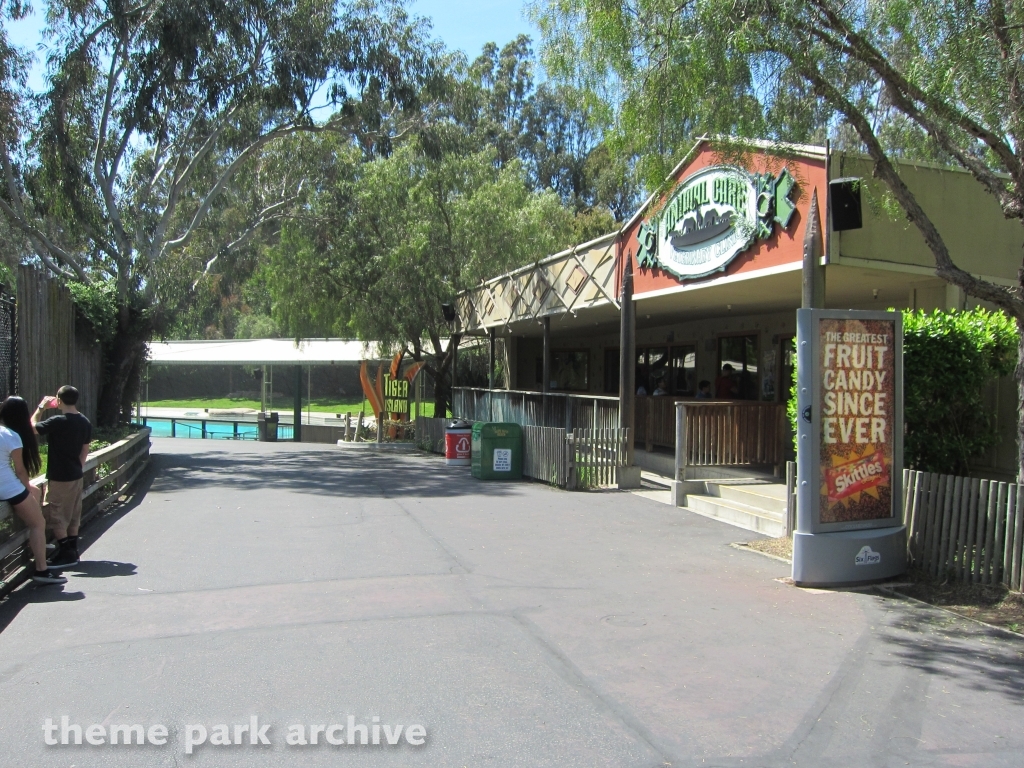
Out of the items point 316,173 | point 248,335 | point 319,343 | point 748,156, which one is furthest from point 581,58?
point 248,335

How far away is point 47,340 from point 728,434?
10.2 m

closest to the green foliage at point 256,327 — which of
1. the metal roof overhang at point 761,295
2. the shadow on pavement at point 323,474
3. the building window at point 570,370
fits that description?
the building window at point 570,370

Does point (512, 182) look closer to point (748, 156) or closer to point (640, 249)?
point (640, 249)

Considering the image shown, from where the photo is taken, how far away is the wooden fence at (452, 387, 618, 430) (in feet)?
50.9

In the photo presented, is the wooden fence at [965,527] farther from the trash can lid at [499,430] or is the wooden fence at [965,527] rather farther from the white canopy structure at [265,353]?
the white canopy structure at [265,353]

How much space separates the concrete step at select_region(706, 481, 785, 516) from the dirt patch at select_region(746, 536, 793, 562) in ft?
2.51

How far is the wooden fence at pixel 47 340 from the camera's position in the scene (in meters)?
11.6

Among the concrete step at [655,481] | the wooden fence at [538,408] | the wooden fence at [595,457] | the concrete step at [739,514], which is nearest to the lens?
the concrete step at [739,514]

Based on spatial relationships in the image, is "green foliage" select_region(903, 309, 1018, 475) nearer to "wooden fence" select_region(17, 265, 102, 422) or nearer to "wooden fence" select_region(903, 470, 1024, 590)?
"wooden fence" select_region(903, 470, 1024, 590)

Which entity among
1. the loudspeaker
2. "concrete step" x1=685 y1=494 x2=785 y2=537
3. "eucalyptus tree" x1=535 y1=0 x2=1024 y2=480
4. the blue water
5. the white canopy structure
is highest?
"eucalyptus tree" x1=535 y1=0 x2=1024 y2=480

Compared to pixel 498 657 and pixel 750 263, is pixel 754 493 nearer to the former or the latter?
pixel 750 263

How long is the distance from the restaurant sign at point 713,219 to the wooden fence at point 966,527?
13.2 feet

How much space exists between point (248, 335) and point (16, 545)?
60046 mm

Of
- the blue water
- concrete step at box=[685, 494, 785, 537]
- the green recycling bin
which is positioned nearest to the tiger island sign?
the blue water
